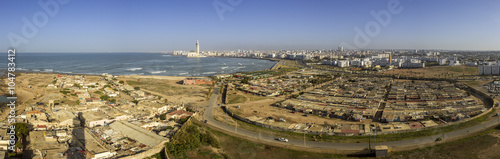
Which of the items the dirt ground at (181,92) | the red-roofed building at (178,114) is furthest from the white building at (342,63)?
the red-roofed building at (178,114)

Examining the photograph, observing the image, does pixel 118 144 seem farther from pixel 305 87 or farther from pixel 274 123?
pixel 305 87

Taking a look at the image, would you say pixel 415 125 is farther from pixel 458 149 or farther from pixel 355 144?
pixel 355 144

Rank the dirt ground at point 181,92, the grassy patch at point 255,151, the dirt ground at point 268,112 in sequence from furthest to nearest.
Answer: the dirt ground at point 181,92 < the dirt ground at point 268,112 < the grassy patch at point 255,151

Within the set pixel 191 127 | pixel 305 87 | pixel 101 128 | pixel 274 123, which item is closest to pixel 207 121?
pixel 191 127

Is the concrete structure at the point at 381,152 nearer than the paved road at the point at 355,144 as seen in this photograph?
Yes

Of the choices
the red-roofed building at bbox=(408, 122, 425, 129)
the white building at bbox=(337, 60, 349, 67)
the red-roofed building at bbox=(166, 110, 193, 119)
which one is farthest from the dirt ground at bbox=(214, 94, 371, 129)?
the white building at bbox=(337, 60, 349, 67)

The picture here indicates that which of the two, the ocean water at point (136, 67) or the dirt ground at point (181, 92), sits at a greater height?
the ocean water at point (136, 67)

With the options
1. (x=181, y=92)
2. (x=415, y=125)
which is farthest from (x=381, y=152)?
(x=181, y=92)

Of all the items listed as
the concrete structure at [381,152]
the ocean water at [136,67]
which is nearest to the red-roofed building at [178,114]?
the concrete structure at [381,152]

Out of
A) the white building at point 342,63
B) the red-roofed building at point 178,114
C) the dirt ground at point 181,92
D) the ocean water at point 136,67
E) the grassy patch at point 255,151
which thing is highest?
the white building at point 342,63

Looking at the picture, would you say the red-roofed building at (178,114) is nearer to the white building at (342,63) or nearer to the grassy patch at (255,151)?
the grassy patch at (255,151)

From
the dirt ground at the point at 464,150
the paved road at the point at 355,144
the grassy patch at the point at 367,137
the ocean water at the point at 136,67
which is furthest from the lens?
the ocean water at the point at 136,67
